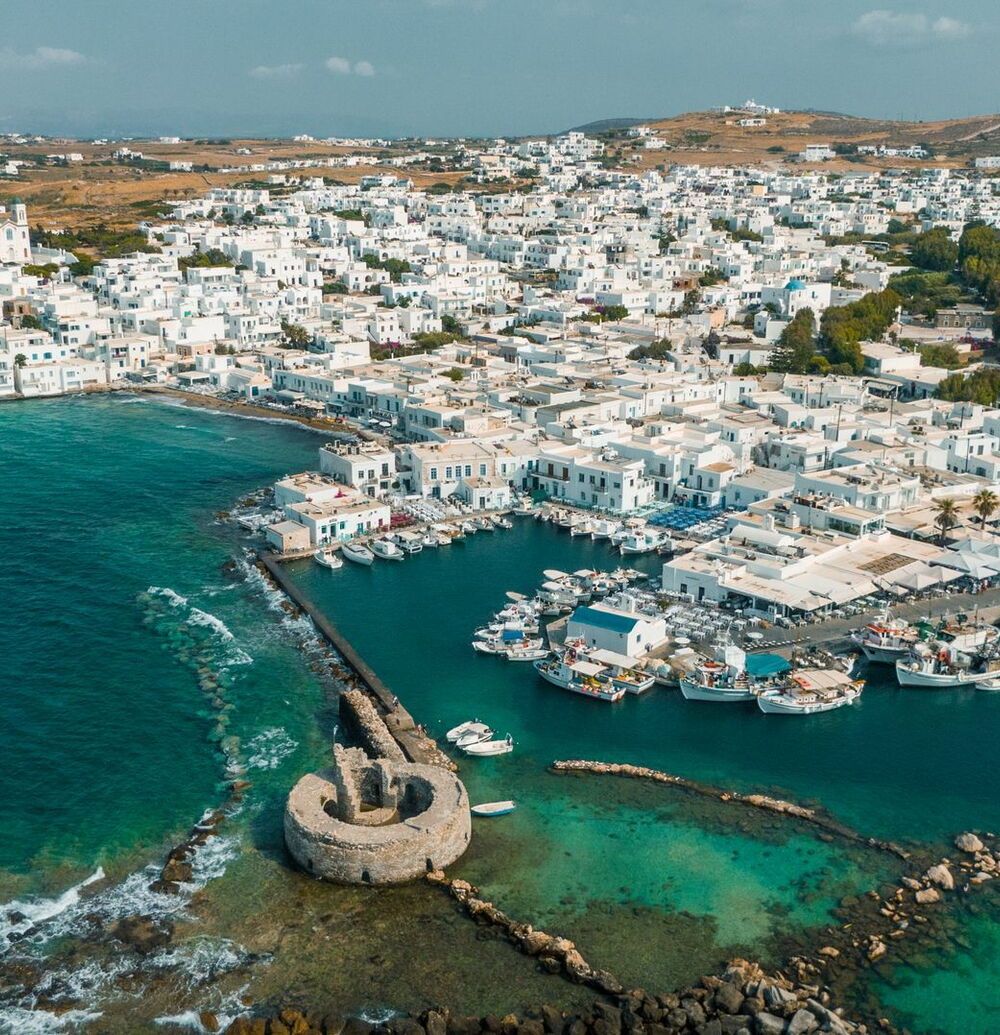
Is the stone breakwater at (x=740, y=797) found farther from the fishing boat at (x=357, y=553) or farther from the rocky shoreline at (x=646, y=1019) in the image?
the fishing boat at (x=357, y=553)

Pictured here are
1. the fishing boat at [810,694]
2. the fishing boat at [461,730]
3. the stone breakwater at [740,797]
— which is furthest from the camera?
the fishing boat at [810,694]

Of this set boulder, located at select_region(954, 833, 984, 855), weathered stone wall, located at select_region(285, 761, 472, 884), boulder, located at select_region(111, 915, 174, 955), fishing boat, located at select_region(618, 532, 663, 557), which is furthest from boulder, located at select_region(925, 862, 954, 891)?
fishing boat, located at select_region(618, 532, 663, 557)

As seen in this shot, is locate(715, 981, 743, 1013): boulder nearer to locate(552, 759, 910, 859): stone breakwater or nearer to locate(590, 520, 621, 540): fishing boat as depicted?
locate(552, 759, 910, 859): stone breakwater

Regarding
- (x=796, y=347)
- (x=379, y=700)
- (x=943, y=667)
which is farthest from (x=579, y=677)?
(x=796, y=347)

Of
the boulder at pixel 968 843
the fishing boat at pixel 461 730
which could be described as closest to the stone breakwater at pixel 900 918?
the boulder at pixel 968 843

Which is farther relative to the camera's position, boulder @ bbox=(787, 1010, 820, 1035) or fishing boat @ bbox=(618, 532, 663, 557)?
fishing boat @ bbox=(618, 532, 663, 557)

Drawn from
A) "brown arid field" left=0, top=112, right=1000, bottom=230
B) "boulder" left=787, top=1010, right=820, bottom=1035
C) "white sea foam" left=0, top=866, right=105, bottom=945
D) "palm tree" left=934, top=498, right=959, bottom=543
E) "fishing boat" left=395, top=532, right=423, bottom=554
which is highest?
"brown arid field" left=0, top=112, right=1000, bottom=230
